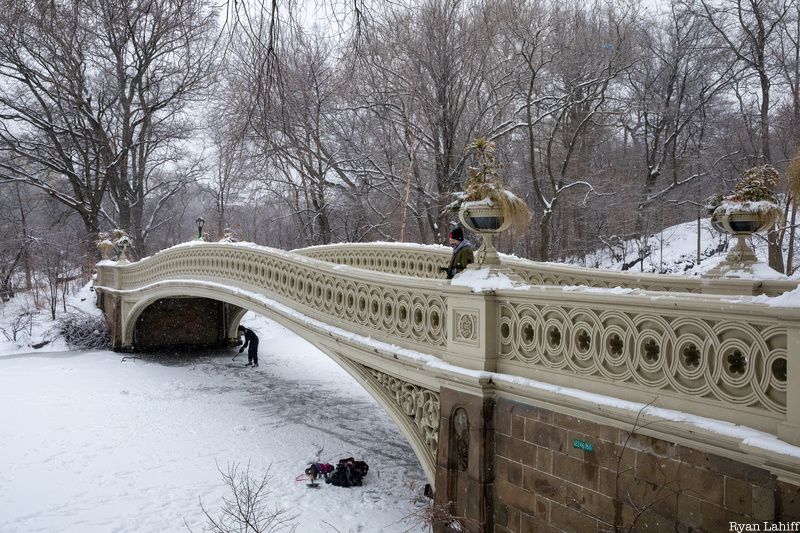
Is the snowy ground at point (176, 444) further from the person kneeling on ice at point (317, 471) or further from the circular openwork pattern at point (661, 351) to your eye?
the circular openwork pattern at point (661, 351)

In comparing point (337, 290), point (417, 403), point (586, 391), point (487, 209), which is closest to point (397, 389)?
point (417, 403)

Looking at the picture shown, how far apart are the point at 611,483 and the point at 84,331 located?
19.5 metres

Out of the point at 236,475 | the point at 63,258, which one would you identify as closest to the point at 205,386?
the point at 236,475

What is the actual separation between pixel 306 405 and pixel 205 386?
3.30m

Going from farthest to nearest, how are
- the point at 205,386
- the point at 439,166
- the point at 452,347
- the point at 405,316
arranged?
the point at 439,166, the point at 205,386, the point at 405,316, the point at 452,347

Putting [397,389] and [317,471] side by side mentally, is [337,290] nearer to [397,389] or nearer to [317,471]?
[397,389]

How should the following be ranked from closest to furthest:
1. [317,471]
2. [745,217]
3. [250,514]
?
[745,217], [250,514], [317,471]

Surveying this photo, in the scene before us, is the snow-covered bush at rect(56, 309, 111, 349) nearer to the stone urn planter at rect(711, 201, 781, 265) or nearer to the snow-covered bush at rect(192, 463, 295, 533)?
the snow-covered bush at rect(192, 463, 295, 533)

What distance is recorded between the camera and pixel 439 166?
1703 cm

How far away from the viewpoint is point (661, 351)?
3.75 metres

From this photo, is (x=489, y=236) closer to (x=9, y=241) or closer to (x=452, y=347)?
(x=452, y=347)
